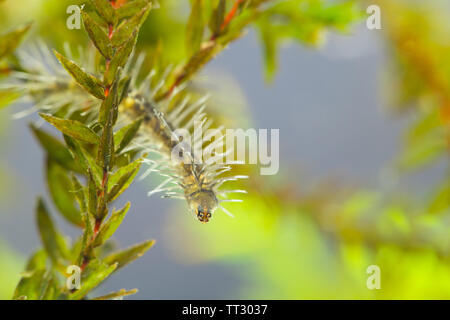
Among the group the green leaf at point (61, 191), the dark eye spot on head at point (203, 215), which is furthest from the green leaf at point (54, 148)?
the dark eye spot on head at point (203, 215)

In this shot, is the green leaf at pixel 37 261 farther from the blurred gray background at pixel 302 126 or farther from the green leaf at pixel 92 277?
the blurred gray background at pixel 302 126

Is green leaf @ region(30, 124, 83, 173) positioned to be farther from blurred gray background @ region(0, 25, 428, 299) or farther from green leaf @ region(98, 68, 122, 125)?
blurred gray background @ region(0, 25, 428, 299)

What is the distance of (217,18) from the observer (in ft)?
0.73

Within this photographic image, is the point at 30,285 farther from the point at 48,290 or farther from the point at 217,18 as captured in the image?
the point at 217,18

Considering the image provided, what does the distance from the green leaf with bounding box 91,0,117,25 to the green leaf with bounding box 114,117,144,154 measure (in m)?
0.04

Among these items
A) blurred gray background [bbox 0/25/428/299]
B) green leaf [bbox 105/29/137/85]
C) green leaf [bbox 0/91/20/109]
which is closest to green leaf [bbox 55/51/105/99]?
green leaf [bbox 105/29/137/85]

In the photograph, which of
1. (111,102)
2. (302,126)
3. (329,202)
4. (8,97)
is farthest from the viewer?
(302,126)

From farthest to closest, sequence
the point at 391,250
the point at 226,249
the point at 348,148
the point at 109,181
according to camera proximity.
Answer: the point at 348,148, the point at 226,249, the point at 391,250, the point at 109,181

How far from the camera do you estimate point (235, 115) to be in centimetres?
54

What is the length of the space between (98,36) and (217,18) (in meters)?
0.08

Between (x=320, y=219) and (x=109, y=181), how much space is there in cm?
41

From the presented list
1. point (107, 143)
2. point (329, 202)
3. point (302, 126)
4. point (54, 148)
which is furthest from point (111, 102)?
point (302, 126)
